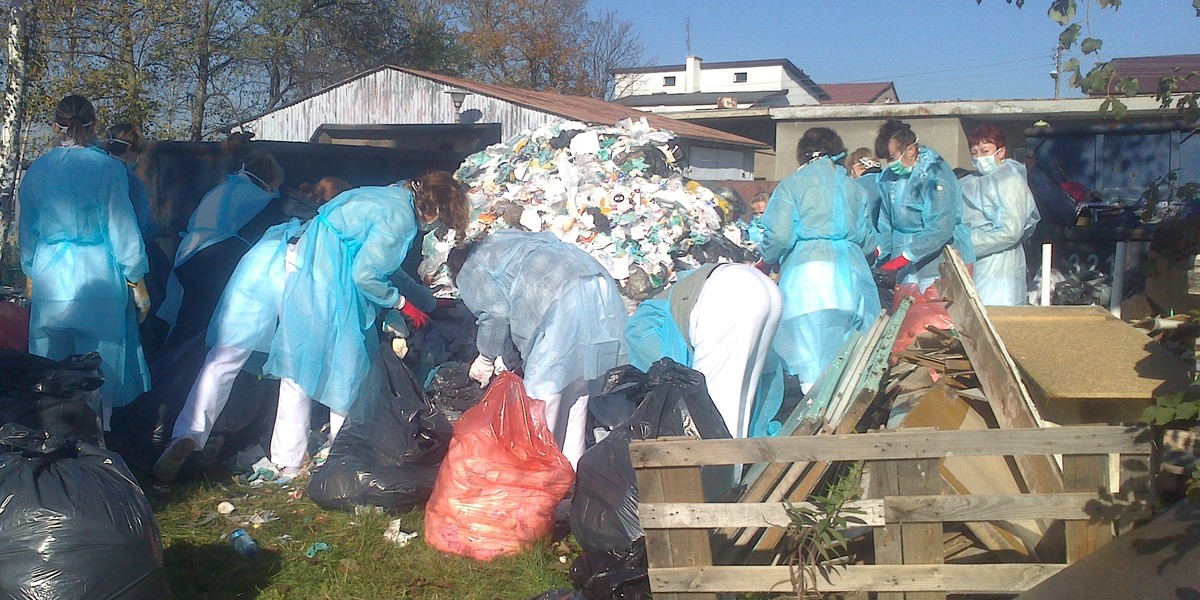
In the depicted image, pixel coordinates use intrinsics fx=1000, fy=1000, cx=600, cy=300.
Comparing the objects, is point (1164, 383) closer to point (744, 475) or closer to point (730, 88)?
point (744, 475)

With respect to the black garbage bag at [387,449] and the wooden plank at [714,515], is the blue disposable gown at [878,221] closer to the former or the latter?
the black garbage bag at [387,449]

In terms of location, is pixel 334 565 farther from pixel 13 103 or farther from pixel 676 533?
pixel 13 103

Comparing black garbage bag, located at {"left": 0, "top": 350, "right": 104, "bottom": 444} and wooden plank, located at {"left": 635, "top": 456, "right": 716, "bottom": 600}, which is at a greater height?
black garbage bag, located at {"left": 0, "top": 350, "right": 104, "bottom": 444}

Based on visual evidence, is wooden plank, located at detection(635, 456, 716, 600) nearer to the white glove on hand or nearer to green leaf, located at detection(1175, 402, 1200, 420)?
green leaf, located at detection(1175, 402, 1200, 420)

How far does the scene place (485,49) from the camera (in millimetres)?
31266

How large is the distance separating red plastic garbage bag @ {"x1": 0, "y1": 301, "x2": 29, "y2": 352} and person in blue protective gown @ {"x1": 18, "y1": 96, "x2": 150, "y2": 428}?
0.38 meters

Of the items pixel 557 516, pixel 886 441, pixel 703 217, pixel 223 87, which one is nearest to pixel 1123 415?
pixel 886 441

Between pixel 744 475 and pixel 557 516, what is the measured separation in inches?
30.0

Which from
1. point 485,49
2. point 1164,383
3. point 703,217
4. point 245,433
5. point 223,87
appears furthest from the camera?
point 485,49

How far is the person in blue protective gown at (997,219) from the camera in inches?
239

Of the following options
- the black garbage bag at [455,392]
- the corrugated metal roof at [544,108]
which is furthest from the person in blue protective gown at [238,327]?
the corrugated metal roof at [544,108]

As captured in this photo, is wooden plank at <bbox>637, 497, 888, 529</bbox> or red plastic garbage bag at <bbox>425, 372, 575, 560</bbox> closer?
wooden plank at <bbox>637, 497, 888, 529</bbox>

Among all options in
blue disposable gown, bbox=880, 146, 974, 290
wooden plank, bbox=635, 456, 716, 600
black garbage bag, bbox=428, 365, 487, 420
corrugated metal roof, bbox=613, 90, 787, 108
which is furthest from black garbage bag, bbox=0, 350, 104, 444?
corrugated metal roof, bbox=613, 90, 787, 108

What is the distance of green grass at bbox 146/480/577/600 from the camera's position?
3559mm
